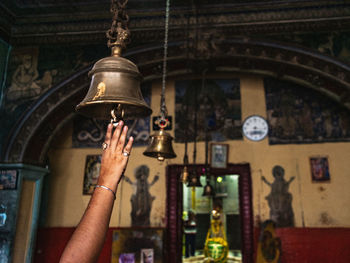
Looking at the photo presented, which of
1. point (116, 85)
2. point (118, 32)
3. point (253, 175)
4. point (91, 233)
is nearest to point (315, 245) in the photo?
point (253, 175)

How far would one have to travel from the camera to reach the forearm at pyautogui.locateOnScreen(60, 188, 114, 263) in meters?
1.11

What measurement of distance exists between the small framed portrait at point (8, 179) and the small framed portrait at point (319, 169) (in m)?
5.65

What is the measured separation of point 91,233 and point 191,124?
5.49 meters

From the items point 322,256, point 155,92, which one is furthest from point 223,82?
point 322,256

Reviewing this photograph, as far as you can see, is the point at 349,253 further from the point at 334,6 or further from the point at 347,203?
the point at 334,6

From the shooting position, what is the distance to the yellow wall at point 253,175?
570 centimetres

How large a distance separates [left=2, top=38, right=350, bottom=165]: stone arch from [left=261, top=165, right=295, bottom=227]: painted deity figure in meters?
1.86

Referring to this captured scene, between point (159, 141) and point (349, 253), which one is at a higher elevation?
point (159, 141)

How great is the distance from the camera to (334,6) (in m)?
5.54

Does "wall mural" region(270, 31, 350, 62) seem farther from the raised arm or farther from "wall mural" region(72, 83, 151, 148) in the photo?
the raised arm

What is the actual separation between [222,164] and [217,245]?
5.79 ft

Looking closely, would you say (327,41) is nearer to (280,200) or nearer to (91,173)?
(280,200)

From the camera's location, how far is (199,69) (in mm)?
6289

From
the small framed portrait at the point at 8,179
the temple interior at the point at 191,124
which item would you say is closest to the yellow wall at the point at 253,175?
the temple interior at the point at 191,124
